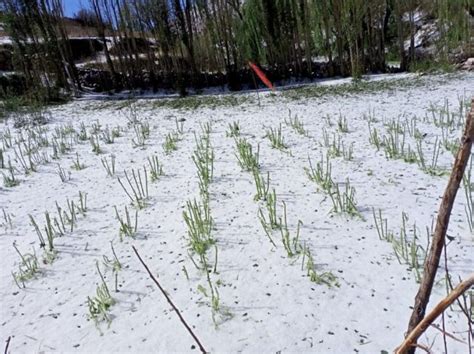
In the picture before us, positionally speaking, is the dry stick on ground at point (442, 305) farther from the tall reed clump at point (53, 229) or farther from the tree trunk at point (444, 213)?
the tall reed clump at point (53, 229)

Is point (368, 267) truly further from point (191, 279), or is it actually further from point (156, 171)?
point (156, 171)

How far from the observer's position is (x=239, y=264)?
7.43 ft

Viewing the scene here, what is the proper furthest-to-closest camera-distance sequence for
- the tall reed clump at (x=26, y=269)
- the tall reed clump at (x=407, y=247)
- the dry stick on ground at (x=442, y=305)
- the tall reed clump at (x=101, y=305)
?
1. the tall reed clump at (x=26, y=269)
2. the tall reed clump at (x=407, y=247)
3. the tall reed clump at (x=101, y=305)
4. the dry stick on ground at (x=442, y=305)

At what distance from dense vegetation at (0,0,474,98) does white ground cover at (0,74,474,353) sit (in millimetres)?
10373

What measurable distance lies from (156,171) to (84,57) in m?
21.8

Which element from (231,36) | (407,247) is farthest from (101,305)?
(231,36)

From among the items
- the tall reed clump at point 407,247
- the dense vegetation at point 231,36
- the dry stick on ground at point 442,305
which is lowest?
the tall reed clump at point 407,247

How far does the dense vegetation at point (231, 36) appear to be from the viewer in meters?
12.9

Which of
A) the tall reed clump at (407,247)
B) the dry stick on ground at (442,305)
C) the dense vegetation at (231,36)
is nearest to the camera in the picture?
the dry stick on ground at (442,305)

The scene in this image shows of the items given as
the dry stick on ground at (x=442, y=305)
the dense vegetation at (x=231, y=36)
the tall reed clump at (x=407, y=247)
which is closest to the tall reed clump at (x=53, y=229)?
the tall reed clump at (x=407, y=247)

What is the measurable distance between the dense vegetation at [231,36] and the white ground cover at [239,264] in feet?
34.0

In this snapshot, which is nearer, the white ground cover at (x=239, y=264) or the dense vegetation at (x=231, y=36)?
the white ground cover at (x=239, y=264)

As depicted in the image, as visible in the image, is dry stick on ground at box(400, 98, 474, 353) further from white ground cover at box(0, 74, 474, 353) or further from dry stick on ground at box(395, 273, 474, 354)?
Result: white ground cover at box(0, 74, 474, 353)

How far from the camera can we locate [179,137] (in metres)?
6.09
